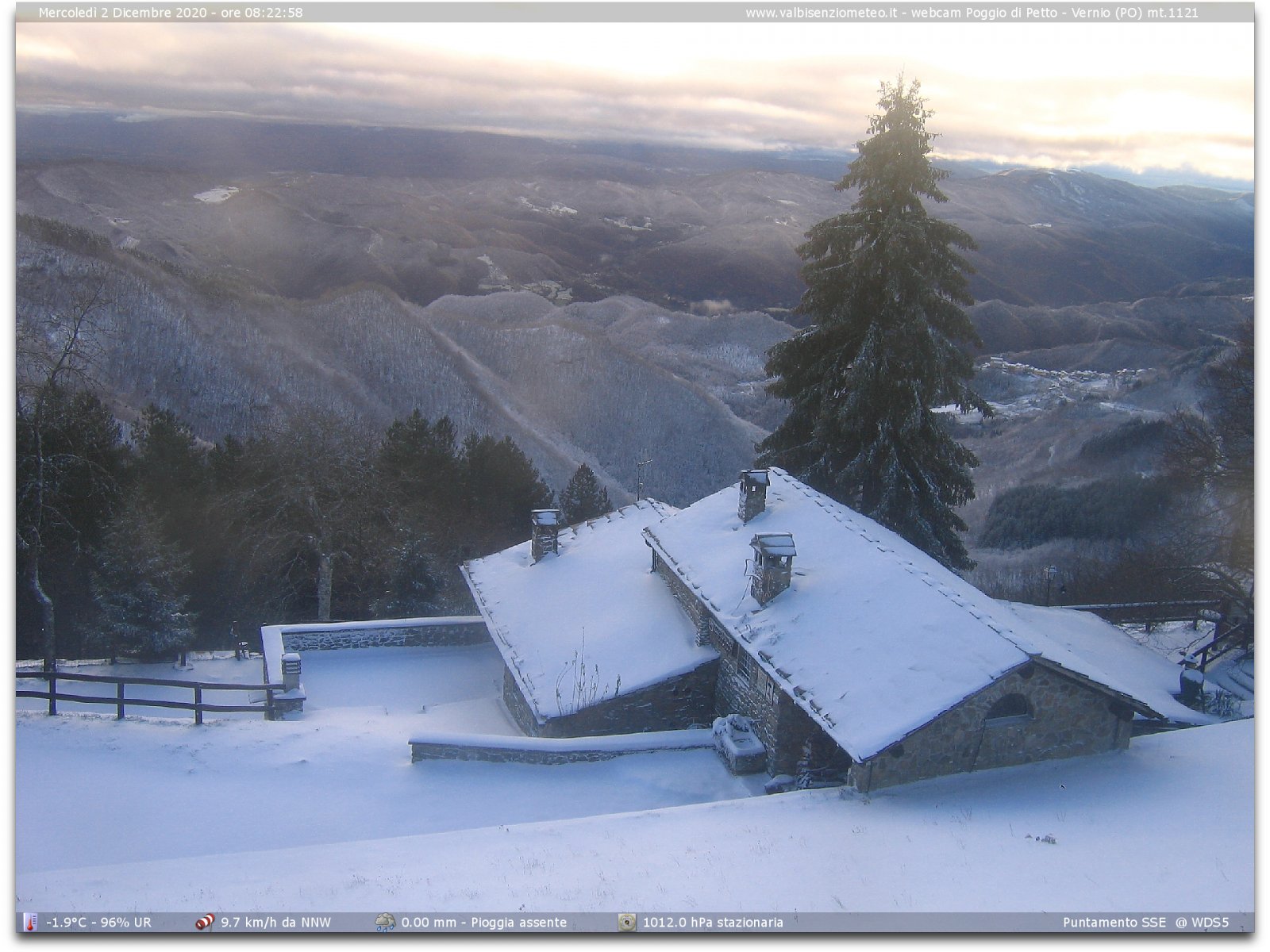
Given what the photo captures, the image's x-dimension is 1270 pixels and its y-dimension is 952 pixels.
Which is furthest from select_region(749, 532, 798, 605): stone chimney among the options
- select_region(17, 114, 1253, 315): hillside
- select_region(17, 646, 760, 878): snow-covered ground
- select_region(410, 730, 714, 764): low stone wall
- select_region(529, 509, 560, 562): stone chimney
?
select_region(17, 114, 1253, 315): hillside

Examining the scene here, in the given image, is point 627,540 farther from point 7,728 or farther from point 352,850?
point 7,728

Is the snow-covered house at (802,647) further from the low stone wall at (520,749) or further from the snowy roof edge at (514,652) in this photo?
the low stone wall at (520,749)

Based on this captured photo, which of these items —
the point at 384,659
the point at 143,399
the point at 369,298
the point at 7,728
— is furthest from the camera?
the point at 369,298

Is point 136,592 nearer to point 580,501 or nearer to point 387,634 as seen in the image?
point 387,634

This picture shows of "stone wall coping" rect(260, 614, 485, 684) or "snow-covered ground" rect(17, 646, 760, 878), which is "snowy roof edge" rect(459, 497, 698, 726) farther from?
"snow-covered ground" rect(17, 646, 760, 878)

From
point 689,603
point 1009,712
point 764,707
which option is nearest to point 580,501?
point 689,603

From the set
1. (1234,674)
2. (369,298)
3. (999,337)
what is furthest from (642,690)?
(999,337)
